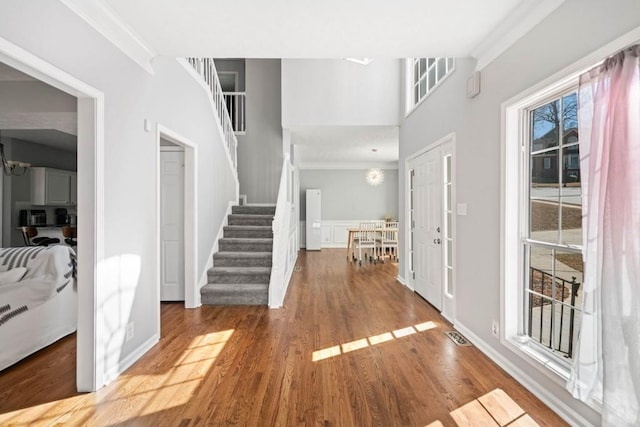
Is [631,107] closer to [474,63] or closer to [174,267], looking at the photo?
[474,63]

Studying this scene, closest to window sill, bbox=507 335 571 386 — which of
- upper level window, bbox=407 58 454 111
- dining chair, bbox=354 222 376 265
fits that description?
upper level window, bbox=407 58 454 111

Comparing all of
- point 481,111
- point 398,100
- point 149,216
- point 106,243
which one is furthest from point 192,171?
point 398,100

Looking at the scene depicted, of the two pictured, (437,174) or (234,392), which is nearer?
(234,392)

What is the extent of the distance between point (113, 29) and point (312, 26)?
4.63ft

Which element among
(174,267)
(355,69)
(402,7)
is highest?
(355,69)

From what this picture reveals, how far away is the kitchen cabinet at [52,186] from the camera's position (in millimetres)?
6086

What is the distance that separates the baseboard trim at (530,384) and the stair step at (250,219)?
137 inches

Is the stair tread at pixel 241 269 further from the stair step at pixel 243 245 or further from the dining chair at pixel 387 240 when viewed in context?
the dining chair at pixel 387 240

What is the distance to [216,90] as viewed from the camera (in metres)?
5.16

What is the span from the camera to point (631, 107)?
1.46 m

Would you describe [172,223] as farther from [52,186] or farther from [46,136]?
[52,186]

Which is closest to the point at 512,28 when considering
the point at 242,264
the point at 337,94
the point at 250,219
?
the point at 337,94

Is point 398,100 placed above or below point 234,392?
above

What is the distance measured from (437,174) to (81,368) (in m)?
3.90
